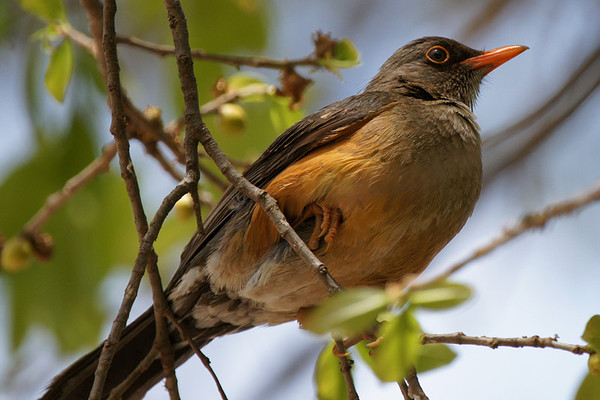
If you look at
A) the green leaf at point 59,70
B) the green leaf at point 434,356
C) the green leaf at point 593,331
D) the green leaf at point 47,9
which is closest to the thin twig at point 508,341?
the green leaf at point 593,331

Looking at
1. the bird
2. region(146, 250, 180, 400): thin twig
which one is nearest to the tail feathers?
the bird

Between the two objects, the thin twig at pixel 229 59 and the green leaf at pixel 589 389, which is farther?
the thin twig at pixel 229 59

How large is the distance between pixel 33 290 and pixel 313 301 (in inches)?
89.1

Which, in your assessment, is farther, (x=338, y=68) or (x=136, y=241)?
(x=136, y=241)

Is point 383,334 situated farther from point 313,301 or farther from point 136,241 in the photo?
point 136,241

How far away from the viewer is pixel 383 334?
7.78 ft

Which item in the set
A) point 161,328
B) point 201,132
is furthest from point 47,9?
point 161,328

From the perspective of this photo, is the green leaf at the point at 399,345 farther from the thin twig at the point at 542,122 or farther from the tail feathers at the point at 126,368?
the thin twig at the point at 542,122

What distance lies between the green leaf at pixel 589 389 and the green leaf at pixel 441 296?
974 mm

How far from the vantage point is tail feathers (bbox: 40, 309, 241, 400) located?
4.20m

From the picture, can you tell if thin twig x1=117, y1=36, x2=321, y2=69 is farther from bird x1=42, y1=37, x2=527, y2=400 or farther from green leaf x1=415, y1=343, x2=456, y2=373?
green leaf x1=415, y1=343, x2=456, y2=373

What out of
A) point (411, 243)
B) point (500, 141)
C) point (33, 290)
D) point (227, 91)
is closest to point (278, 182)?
→ point (411, 243)

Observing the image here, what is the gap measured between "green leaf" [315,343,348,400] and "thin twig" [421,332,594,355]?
0.73m

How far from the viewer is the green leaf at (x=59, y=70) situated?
14.2 ft
